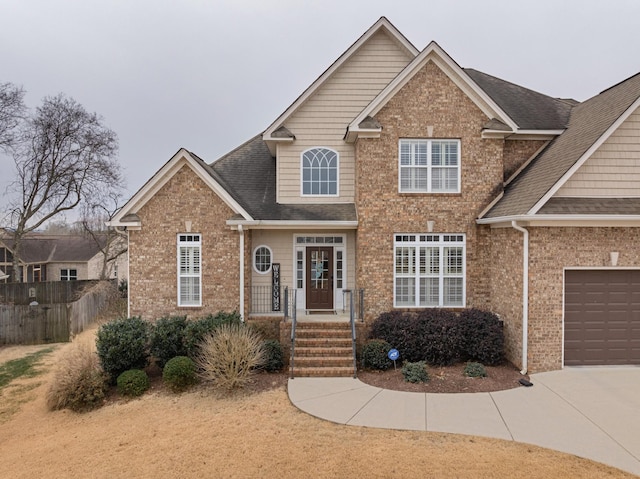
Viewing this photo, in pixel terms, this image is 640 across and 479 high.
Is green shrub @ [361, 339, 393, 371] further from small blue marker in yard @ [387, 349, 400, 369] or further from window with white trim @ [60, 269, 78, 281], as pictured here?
window with white trim @ [60, 269, 78, 281]

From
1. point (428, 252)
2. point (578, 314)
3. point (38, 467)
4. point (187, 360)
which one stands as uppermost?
point (428, 252)

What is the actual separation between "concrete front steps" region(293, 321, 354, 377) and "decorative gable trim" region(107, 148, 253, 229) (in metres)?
3.76

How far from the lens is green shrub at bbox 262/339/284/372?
1019cm

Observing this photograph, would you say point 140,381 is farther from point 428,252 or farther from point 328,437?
point 428,252

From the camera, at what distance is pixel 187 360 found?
30.9 feet

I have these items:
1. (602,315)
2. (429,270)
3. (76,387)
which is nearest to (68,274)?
(76,387)

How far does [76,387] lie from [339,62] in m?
11.8

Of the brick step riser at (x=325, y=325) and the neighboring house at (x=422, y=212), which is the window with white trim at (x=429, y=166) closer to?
the neighboring house at (x=422, y=212)

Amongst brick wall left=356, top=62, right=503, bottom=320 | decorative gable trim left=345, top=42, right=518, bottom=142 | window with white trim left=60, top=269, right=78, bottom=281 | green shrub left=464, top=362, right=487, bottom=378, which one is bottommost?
window with white trim left=60, top=269, right=78, bottom=281

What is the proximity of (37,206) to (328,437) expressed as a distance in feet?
103

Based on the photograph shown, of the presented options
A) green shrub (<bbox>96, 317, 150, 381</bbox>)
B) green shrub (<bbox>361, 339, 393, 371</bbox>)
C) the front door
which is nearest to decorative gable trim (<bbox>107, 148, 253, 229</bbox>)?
Result: the front door

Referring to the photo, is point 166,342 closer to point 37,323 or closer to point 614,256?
point 37,323

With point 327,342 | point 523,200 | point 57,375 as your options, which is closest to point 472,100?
point 523,200

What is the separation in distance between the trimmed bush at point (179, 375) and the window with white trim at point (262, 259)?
178 inches
